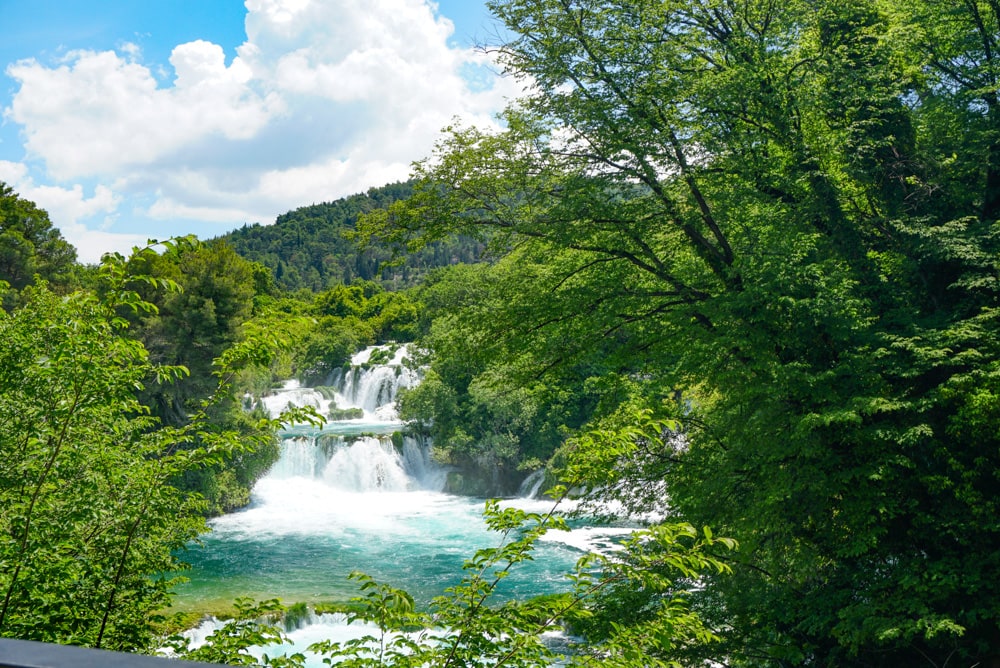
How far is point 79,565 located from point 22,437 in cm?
106

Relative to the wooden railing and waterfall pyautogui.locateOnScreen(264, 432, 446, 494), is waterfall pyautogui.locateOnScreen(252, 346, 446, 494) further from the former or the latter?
the wooden railing

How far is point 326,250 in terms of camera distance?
114312mm

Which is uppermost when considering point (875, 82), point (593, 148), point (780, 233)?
point (875, 82)

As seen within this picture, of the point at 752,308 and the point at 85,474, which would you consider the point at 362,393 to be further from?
the point at 85,474

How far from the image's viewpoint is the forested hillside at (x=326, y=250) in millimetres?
100938

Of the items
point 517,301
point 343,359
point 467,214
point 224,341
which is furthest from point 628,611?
point 343,359

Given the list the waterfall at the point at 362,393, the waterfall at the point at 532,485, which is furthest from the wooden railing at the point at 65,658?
the waterfall at the point at 362,393

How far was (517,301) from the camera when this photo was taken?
850 cm

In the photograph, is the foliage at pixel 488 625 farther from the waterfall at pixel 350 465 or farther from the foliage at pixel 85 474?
the waterfall at pixel 350 465

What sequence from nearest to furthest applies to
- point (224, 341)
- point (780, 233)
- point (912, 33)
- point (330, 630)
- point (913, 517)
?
point (913, 517)
point (780, 233)
point (912, 33)
point (330, 630)
point (224, 341)

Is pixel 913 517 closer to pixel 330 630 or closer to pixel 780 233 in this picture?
pixel 780 233

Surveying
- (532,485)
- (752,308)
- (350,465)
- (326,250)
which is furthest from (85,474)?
(326,250)

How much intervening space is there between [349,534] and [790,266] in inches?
692

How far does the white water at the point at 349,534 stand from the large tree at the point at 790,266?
172 inches
